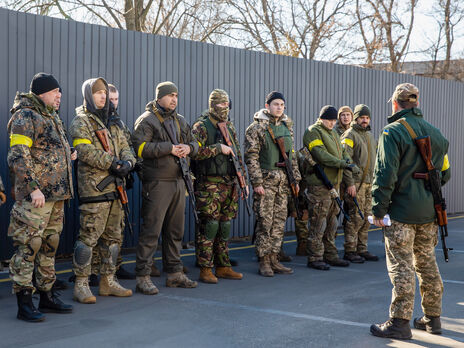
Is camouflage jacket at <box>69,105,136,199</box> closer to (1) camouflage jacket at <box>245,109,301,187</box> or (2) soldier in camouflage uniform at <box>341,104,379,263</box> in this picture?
(1) camouflage jacket at <box>245,109,301,187</box>

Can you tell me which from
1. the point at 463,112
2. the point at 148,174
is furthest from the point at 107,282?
the point at 463,112

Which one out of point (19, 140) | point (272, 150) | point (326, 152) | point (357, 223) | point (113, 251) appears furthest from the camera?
point (357, 223)

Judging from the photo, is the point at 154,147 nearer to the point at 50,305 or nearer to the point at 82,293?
the point at 82,293

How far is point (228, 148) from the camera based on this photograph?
6.40 m

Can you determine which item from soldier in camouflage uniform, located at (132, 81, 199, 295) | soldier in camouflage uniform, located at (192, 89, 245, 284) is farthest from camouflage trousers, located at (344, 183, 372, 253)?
soldier in camouflage uniform, located at (132, 81, 199, 295)

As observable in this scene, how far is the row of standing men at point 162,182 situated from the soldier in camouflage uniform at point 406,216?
7.46ft

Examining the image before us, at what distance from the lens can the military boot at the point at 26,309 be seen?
4.73 m

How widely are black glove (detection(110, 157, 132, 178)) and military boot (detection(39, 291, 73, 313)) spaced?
1267 millimetres

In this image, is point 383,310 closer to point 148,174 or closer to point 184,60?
point 148,174

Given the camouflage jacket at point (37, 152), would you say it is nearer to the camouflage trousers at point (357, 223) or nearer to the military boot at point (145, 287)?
the military boot at point (145, 287)

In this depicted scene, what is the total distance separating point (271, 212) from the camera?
6957mm

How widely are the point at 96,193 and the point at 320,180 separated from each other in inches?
126

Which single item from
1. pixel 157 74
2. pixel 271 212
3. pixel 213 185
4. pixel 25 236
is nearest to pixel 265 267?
pixel 271 212

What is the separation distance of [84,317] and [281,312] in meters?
1.72
